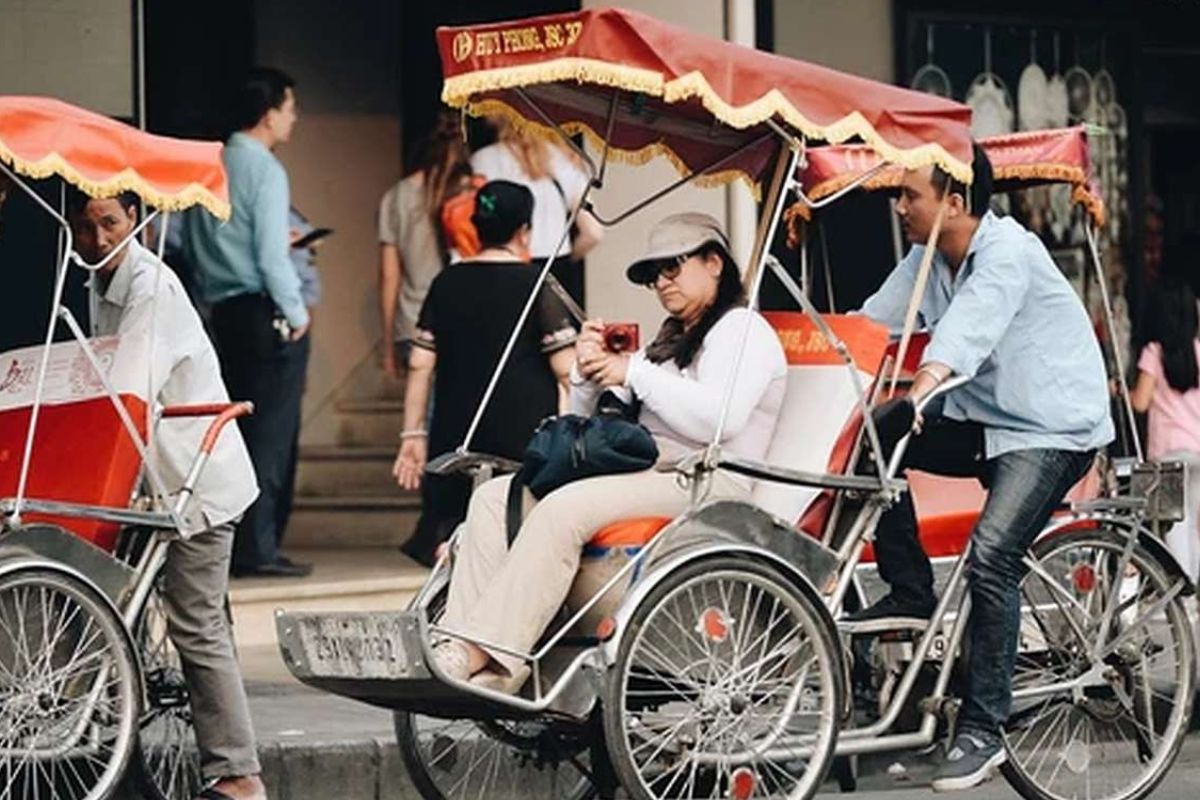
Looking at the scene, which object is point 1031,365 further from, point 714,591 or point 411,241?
point 411,241

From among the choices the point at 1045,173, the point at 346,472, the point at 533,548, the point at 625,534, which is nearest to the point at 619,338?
the point at 625,534

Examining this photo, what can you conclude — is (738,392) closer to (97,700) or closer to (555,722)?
(555,722)

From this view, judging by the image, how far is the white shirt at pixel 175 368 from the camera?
944 centimetres

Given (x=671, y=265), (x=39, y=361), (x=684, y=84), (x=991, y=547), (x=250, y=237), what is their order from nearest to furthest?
1. (x=684, y=84)
2. (x=671, y=265)
3. (x=991, y=547)
4. (x=39, y=361)
5. (x=250, y=237)

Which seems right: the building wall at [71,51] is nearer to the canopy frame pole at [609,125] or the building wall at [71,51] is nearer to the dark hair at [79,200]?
the dark hair at [79,200]

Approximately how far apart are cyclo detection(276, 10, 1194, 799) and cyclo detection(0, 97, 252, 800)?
0.65 m

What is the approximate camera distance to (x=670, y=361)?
9.23 metres

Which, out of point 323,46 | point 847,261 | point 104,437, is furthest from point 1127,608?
point 323,46

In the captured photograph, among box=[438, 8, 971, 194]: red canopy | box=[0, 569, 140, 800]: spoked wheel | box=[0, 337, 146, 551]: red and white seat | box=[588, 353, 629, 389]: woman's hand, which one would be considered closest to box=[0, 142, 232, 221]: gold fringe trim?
box=[0, 337, 146, 551]: red and white seat

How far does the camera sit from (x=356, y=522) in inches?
597

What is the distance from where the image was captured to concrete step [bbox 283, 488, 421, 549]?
15141 mm

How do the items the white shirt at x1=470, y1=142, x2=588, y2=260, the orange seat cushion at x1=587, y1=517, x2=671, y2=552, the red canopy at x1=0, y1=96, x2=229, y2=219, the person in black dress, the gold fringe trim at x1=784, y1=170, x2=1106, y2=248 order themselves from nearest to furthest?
the orange seat cushion at x1=587, y1=517, x2=671, y2=552
the red canopy at x1=0, y1=96, x2=229, y2=219
the gold fringe trim at x1=784, y1=170, x2=1106, y2=248
the person in black dress
the white shirt at x1=470, y1=142, x2=588, y2=260

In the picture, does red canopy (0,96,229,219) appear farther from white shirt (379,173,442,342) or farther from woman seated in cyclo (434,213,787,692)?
white shirt (379,173,442,342)

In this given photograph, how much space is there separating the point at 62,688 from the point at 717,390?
200 centimetres
